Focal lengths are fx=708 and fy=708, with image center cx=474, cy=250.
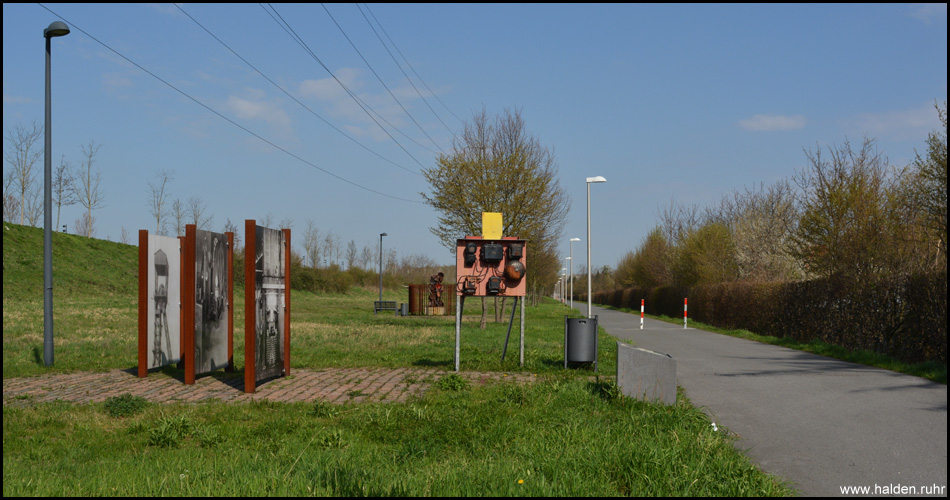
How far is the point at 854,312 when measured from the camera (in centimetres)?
1538

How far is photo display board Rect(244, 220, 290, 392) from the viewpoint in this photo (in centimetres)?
909

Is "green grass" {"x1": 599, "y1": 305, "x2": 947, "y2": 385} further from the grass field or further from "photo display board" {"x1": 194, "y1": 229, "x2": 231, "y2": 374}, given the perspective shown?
"photo display board" {"x1": 194, "y1": 229, "x2": 231, "y2": 374}

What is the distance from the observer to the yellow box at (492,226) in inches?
464

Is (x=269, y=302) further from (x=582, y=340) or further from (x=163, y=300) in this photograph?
(x=582, y=340)

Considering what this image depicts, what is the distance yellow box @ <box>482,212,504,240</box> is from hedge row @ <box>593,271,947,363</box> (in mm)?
7420

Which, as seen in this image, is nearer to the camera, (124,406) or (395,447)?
(395,447)

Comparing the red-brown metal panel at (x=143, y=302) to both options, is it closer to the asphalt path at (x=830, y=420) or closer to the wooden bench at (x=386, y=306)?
the asphalt path at (x=830, y=420)

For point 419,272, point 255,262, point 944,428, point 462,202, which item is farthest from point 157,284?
point 419,272

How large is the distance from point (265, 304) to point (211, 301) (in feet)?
5.49

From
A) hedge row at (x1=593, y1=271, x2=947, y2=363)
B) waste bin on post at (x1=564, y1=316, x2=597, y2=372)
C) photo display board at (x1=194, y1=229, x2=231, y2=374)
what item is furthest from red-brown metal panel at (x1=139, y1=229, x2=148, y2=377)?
hedge row at (x1=593, y1=271, x2=947, y2=363)

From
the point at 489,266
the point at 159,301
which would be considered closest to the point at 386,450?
the point at 489,266

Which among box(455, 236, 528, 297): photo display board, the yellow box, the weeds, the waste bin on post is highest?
the yellow box

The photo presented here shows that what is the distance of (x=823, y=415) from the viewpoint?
728 cm

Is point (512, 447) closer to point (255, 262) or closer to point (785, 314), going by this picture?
point (255, 262)
